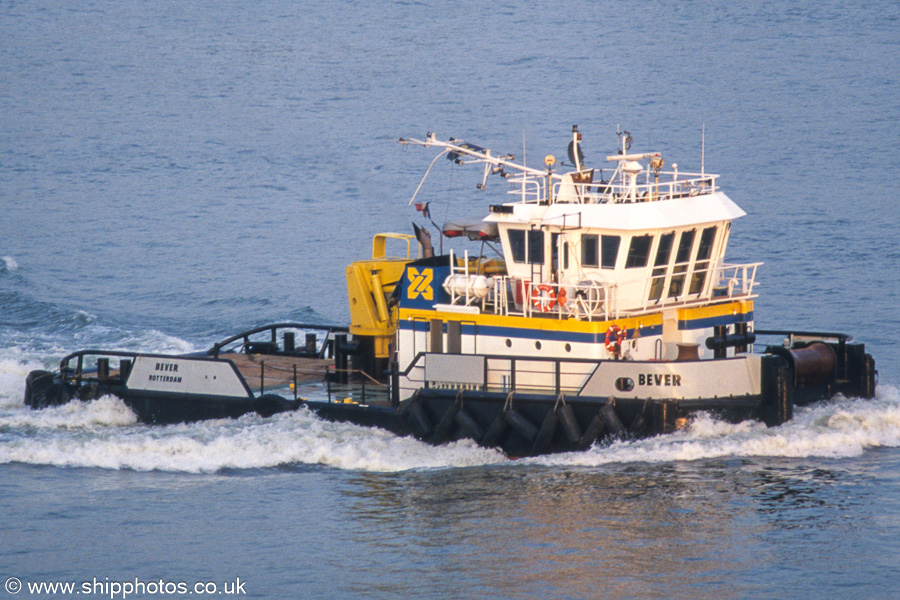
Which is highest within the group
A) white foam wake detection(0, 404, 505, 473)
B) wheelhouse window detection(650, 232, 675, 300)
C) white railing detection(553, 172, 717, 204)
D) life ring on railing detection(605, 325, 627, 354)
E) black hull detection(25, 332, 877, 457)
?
white railing detection(553, 172, 717, 204)

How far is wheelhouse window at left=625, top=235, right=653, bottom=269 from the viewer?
19594mm

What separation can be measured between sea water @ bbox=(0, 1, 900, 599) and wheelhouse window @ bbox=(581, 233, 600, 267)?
299cm

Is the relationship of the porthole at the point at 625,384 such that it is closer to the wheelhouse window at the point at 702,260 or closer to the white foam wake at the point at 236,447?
the white foam wake at the point at 236,447

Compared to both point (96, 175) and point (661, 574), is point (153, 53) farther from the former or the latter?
point (661, 574)

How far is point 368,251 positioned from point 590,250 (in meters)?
20.0

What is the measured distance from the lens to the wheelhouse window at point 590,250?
19750 millimetres

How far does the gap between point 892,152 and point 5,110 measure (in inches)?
1513

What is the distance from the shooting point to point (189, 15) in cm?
6556

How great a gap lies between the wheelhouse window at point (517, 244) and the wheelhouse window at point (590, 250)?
1.01 meters

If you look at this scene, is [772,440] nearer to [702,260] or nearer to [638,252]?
[702,260]

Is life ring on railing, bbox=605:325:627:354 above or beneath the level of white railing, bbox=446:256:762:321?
beneath

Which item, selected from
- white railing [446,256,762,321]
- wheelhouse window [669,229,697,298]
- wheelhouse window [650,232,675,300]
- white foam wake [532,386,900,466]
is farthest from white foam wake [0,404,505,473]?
wheelhouse window [669,229,697,298]

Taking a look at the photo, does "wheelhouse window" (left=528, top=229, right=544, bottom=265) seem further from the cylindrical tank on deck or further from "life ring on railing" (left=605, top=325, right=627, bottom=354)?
"life ring on railing" (left=605, top=325, right=627, bottom=354)

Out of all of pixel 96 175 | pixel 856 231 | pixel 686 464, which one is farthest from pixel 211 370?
pixel 96 175
